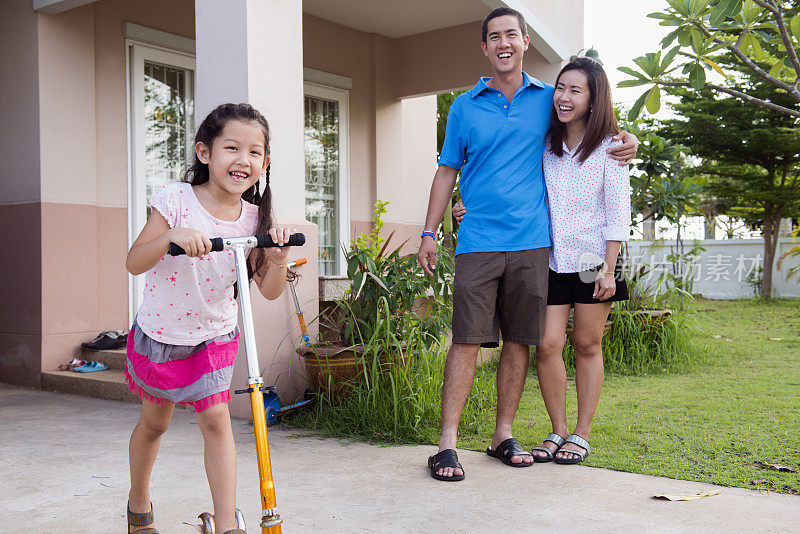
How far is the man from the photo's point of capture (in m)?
3.15

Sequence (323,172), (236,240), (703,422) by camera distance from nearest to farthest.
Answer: (236,240), (703,422), (323,172)

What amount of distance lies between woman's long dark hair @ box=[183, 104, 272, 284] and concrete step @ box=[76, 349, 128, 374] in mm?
3126

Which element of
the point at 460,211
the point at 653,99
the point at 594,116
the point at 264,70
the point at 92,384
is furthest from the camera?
the point at 92,384

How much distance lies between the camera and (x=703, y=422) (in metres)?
3.86

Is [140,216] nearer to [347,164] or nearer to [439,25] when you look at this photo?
[347,164]

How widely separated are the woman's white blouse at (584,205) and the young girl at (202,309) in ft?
4.83

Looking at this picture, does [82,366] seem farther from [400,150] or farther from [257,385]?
[400,150]

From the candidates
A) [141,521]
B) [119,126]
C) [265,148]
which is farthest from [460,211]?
[119,126]

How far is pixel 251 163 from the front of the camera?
2.18m

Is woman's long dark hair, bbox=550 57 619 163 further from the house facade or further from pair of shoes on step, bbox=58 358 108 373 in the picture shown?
pair of shoes on step, bbox=58 358 108 373

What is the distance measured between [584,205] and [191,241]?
75.6 inches

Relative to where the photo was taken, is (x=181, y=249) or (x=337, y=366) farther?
(x=337, y=366)

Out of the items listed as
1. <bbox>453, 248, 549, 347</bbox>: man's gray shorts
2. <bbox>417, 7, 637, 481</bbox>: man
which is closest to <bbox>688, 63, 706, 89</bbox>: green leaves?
<bbox>417, 7, 637, 481</bbox>: man

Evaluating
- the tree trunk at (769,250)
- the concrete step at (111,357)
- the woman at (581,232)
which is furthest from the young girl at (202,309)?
the tree trunk at (769,250)
